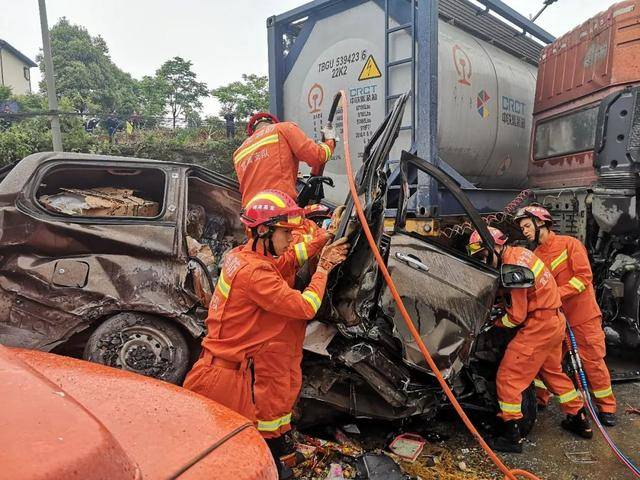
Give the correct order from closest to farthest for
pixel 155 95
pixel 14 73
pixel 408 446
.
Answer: pixel 408 446 → pixel 155 95 → pixel 14 73

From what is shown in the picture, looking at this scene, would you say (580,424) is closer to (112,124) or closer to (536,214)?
(536,214)

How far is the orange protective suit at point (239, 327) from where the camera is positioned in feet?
7.46

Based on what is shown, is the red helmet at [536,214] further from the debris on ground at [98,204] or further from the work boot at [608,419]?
the debris on ground at [98,204]

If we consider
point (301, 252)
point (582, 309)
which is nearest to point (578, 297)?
point (582, 309)

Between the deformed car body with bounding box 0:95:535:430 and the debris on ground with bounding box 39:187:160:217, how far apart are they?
0.61 ft

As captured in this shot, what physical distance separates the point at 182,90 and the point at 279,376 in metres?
20.6

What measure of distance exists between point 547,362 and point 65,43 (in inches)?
1065

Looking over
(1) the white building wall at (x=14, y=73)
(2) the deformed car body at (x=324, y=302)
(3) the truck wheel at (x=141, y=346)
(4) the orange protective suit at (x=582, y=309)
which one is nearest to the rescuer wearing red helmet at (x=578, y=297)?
(4) the orange protective suit at (x=582, y=309)

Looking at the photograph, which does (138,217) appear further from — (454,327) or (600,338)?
(600,338)

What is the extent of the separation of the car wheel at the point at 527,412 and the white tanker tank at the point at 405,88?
2.26 meters

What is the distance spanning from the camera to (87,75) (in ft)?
72.5

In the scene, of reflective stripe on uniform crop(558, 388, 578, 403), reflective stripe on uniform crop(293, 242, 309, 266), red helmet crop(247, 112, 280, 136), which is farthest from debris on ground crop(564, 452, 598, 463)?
red helmet crop(247, 112, 280, 136)

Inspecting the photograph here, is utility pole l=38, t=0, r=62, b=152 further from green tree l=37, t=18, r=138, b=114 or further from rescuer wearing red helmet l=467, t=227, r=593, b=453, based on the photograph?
green tree l=37, t=18, r=138, b=114

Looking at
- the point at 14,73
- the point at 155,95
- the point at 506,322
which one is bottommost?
the point at 506,322
